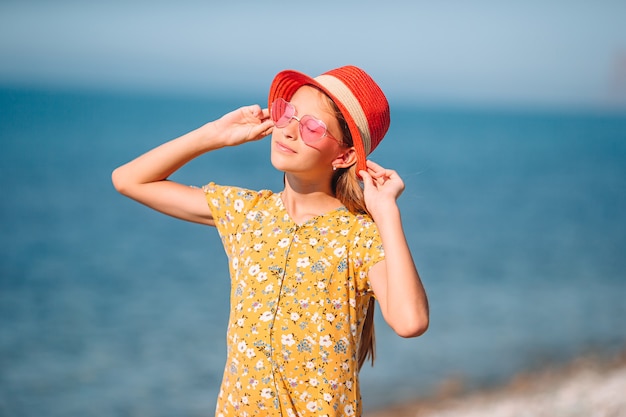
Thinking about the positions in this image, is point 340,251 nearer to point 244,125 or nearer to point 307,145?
point 307,145

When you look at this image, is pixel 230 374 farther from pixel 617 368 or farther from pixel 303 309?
pixel 617 368

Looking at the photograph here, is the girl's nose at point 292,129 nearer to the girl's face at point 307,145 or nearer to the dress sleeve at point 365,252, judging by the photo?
the girl's face at point 307,145

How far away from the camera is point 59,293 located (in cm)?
1155

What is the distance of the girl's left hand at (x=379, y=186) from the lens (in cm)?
301

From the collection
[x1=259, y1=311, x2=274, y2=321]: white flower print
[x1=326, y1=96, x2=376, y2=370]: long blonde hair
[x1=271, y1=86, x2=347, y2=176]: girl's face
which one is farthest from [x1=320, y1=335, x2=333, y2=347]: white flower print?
[x1=271, y1=86, x2=347, y2=176]: girl's face

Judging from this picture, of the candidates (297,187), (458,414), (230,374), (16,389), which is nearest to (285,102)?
(297,187)

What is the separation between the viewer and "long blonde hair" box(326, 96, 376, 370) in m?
3.19

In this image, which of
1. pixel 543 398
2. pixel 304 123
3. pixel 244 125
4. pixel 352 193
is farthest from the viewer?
pixel 543 398

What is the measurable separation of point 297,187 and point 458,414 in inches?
188

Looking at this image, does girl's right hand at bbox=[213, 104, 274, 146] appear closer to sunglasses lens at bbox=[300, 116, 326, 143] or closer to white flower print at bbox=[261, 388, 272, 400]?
sunglasses lens at bbox=[300, 116, 326, 143]

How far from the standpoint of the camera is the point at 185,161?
11.0ft

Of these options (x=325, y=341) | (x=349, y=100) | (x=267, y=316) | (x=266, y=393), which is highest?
(x=349, y=100)

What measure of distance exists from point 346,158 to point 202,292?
8.13 m

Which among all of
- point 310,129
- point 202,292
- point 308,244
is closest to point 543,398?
point 202,292
